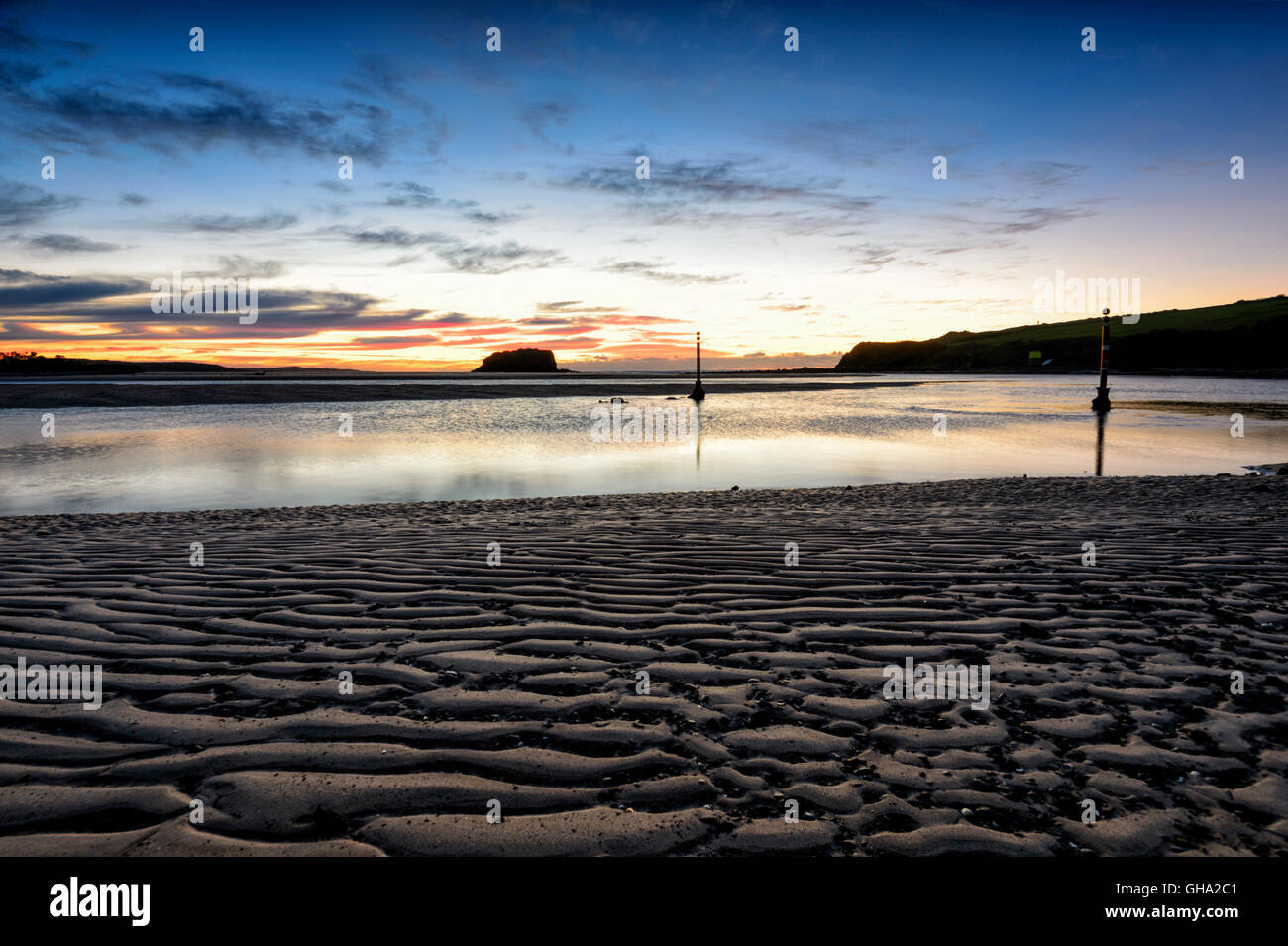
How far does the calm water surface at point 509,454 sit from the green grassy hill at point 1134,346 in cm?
6931

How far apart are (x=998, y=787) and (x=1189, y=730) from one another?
3.75 ft

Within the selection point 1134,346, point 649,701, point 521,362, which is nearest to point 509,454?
point 649,701

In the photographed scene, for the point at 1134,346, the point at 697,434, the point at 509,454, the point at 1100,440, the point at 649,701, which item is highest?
the point at 1134,346

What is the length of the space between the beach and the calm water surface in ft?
21.6

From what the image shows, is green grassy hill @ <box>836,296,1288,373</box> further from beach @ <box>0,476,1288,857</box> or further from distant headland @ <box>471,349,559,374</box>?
beach @ <box>0,476,1288,857</box>

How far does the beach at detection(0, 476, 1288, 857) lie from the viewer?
7.54ft

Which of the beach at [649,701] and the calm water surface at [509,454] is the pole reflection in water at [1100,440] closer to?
the calm water surface at [509,454]

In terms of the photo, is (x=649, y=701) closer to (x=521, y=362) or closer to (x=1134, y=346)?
(x=1134, y=346)

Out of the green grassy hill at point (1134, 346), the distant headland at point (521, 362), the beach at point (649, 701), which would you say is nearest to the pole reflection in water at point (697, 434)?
the beach at point (649, 701)

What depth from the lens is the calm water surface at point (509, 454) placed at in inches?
503

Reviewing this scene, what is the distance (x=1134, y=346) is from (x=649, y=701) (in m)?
117

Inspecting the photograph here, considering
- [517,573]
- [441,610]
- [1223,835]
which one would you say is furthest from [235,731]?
[1223,835]

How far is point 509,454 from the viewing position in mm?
18812

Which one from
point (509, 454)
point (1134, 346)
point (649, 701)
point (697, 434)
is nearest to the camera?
point (649, 701)
